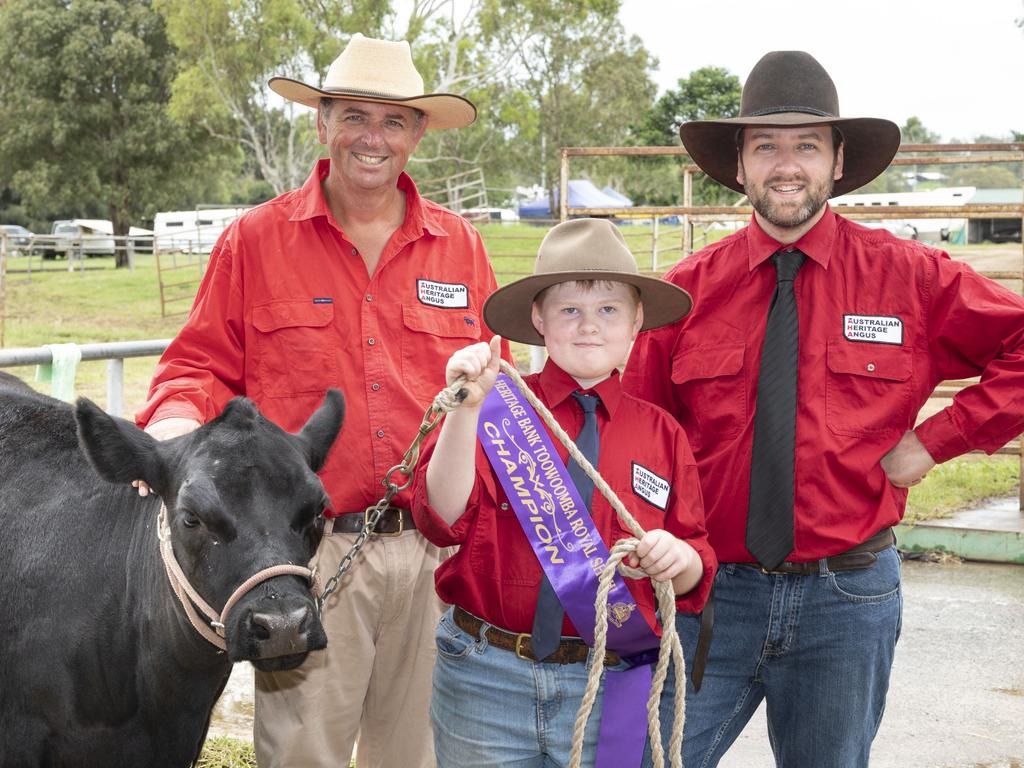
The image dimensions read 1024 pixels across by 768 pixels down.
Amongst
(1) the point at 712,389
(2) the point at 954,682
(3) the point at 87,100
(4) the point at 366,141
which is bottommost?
(2) the point at 954,682

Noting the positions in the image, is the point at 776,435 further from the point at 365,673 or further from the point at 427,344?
the point at 365,673

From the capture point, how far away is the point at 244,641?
2.54m

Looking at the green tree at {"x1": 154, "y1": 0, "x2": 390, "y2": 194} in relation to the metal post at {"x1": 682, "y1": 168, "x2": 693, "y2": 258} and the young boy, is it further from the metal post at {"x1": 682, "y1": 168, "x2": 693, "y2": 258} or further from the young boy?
the young boy

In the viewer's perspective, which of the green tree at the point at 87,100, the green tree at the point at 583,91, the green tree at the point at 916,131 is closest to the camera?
the green tree at the point at 87,100

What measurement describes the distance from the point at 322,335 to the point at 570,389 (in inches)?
42.3

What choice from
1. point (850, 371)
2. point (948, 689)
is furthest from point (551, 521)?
point (948, 689)

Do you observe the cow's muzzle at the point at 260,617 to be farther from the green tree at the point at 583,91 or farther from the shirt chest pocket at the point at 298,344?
the green tree at the point at 583,91

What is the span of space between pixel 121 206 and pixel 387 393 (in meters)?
36.7

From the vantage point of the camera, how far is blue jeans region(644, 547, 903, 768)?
9.36 ft

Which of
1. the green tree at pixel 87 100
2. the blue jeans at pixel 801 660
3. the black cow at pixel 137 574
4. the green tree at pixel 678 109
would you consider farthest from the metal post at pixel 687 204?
the green tree at pixel 678 109

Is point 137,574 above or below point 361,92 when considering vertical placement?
below

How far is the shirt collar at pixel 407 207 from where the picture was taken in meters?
3.52

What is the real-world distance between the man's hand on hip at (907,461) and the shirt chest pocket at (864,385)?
0.05m

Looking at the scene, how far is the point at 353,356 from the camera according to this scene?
3.45m
